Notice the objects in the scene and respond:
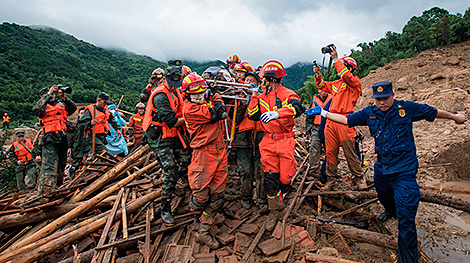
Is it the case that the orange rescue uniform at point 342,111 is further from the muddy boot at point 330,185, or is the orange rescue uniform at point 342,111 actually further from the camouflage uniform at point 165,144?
the camouflage uniform at point 165,144

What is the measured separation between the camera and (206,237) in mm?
3486

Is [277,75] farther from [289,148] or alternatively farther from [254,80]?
[289,148]

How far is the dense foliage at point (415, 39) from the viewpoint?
48.1 feet

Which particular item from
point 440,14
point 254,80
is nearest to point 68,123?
point 254,80

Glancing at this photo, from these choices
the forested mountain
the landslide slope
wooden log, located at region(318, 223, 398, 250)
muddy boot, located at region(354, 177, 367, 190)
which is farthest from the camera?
the forested mountain

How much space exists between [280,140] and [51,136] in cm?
591

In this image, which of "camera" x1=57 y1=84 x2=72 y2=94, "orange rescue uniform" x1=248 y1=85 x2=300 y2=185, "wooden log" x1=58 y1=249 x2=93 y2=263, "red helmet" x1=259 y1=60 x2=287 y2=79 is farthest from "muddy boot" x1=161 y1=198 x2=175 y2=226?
"camera" x1=57 y1=84 x2=72 y2=94

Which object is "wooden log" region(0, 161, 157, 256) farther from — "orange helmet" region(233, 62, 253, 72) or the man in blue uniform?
the man in blue uniform

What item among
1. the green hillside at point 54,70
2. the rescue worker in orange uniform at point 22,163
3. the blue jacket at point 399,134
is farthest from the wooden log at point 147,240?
the green hillside at point 54,70

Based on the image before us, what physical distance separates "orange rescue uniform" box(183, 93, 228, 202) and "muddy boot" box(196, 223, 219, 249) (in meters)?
0.43

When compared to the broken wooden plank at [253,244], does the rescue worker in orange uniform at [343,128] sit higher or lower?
higher

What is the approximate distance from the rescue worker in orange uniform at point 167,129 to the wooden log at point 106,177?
73.0 inches

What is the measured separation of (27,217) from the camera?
13.7 feet

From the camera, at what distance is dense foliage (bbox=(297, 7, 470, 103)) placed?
1466 cm
